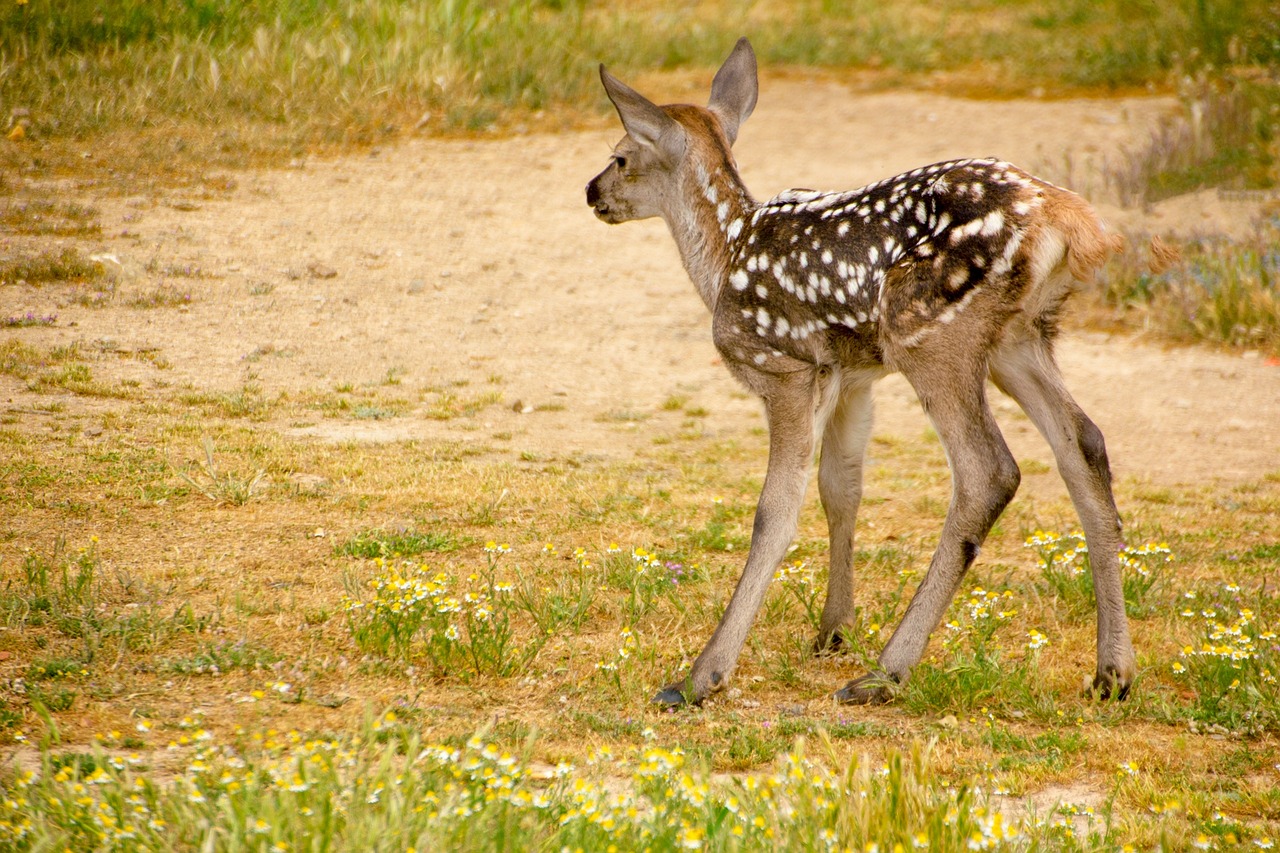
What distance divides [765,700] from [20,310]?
17.7ft

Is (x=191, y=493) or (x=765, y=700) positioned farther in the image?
(x=191, y=493)

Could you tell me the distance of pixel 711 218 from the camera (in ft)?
18.9

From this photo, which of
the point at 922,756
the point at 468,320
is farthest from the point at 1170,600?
the point at 468,320

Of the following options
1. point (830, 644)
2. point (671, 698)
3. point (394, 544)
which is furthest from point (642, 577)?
point (394, 544)

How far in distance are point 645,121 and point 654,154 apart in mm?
196

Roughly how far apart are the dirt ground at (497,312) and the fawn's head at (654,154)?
2.15 meters

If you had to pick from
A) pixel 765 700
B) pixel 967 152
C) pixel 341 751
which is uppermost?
pixel 967 152

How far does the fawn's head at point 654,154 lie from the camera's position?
569cm

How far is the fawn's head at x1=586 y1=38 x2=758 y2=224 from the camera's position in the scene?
18.7 ft

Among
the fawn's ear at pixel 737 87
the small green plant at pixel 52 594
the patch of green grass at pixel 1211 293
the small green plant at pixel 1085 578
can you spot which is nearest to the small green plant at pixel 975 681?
the small green plant at pixel 1085 578

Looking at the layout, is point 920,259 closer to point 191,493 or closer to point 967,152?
point 191,493

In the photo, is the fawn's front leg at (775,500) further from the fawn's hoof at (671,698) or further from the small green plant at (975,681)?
the small green plant at (975,681)

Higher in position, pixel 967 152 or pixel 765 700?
pixel 967 152

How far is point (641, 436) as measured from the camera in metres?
8.19
